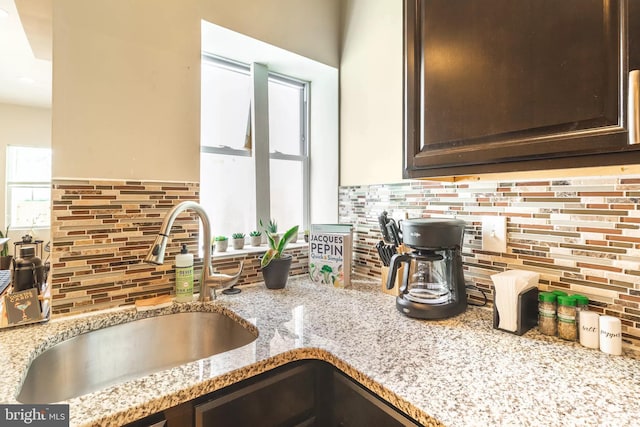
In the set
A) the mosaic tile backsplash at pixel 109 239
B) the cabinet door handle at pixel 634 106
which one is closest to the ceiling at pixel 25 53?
the mosaic tile backsplash at pixel 109 239

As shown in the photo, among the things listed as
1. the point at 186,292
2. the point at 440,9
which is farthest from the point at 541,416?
the point at 186,292

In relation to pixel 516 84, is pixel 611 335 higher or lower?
lower

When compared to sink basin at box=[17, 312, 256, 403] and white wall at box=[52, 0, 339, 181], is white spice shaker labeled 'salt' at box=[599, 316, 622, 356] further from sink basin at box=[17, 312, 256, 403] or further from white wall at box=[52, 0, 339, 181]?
white wall at box=[52, 0, 339, 181]

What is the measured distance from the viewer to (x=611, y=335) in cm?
79

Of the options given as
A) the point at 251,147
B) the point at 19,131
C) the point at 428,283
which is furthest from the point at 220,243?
the point at 19,131

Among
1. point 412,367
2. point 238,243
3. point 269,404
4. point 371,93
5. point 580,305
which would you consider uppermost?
point 371,93

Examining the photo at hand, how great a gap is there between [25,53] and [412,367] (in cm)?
299

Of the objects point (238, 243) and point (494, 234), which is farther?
point (238, 243)

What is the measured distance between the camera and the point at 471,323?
992 mm

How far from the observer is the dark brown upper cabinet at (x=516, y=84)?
1.97 feet

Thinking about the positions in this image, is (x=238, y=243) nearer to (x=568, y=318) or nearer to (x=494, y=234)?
(x=494, y=234)

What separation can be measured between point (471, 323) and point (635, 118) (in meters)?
0.69

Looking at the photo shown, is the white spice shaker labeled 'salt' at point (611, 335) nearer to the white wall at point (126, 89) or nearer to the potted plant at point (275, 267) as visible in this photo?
the potted plant at point (275, 267)

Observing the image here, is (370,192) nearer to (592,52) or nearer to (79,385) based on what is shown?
(592,52)
